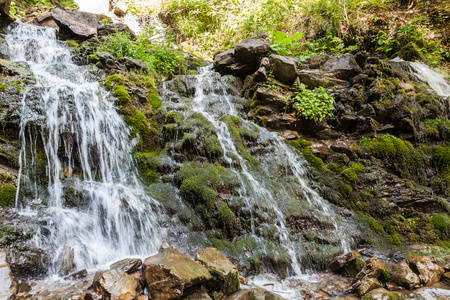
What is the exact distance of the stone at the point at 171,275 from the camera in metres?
2.45

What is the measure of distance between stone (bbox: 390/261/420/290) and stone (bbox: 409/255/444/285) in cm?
10

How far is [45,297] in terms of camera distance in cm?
247

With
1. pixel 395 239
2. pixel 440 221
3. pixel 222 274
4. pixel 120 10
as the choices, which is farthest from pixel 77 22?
pixel 440 221

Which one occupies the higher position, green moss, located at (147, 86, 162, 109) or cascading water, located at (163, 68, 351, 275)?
green moss, located at (147, 86, 162, 109)

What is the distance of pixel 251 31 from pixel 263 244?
10698mm

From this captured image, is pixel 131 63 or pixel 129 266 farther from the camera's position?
pixel 131 63

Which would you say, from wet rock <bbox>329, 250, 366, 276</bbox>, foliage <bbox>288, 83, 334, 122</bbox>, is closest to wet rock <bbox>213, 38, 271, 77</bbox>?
foliage <bbox>288, 83, 334, 122</bbox>

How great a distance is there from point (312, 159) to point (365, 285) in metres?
3.36

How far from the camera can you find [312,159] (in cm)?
619

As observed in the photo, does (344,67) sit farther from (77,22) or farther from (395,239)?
(77,22)

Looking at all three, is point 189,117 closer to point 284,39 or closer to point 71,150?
point 71,150

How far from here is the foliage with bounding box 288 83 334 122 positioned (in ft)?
22.9

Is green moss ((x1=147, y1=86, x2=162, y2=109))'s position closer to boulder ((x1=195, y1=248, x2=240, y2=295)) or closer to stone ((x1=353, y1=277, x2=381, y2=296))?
boulder ((x1=195, y1=248, x2=240, y2=295))

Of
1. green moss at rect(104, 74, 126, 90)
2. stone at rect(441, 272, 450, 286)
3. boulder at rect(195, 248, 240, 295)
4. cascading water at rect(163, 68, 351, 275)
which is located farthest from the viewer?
green moss at rect(104, 74, 126, 90)
